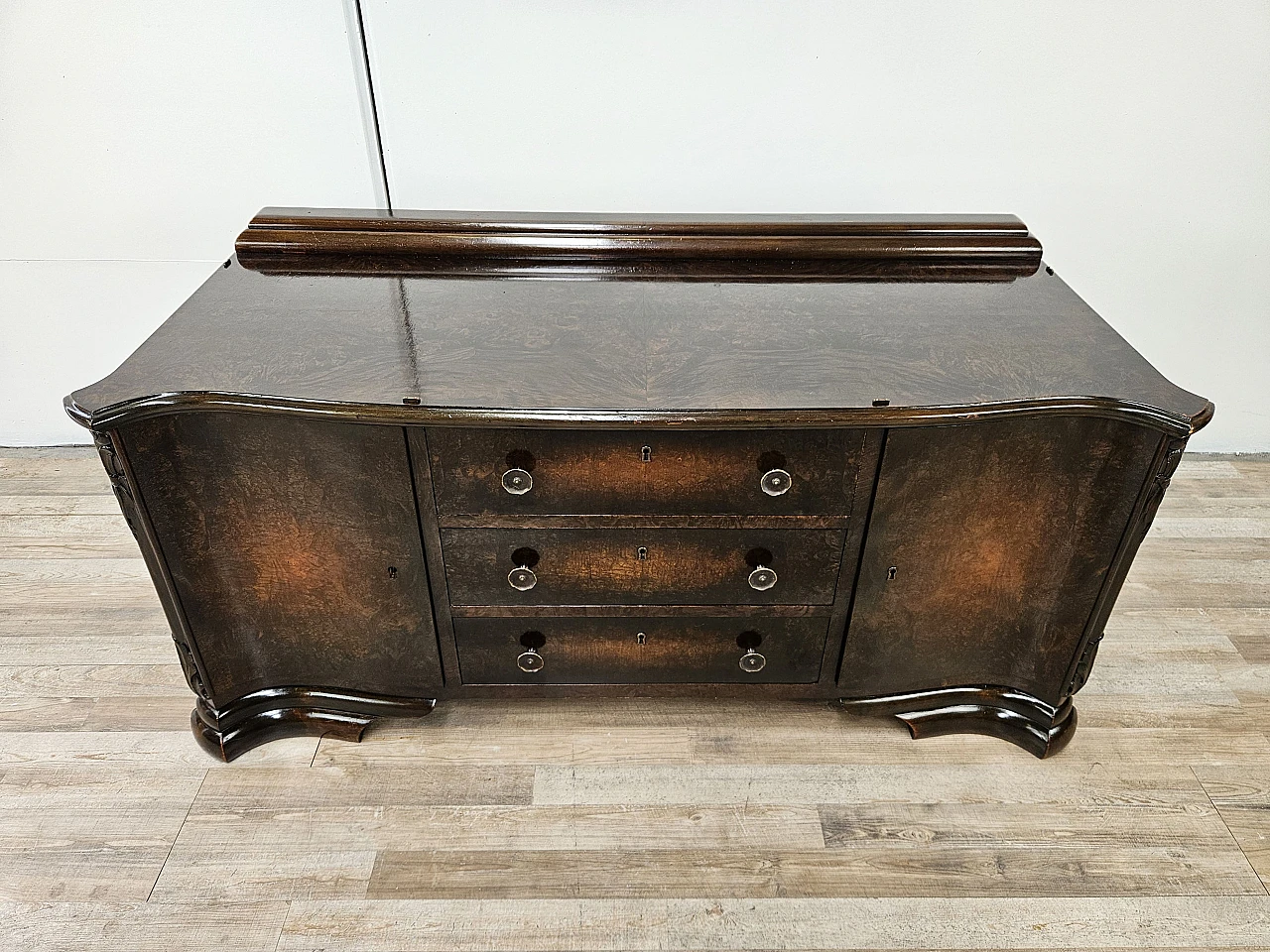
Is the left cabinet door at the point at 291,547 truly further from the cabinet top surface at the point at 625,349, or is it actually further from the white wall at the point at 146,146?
the white wall at the point at 146,146

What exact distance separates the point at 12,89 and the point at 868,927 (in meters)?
2.25

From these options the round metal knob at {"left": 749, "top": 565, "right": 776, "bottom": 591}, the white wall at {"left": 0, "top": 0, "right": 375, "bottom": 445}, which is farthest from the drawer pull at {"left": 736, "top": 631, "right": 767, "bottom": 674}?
the white wall at {"left": 0, "top": 0, "right": 375, "bottom": 445}

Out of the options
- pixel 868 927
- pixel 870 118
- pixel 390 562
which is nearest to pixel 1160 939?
pixel 868 927

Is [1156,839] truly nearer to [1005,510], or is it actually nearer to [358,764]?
[1005,510]

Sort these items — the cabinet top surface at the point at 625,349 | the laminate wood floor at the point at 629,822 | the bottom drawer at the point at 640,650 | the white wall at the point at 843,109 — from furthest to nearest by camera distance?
the white wall at the point at 843,109 → the bottom drawer at the point at 640,650 → the laminate wood floor at the point at 629,822 → the cabinet top surface at the point at 625,349

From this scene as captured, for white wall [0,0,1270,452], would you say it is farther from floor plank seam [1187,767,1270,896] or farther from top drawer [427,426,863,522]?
floor plank seam [1187,767,1270,896]

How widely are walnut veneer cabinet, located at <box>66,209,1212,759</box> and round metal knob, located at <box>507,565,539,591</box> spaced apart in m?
0.02

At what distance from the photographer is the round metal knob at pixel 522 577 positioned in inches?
53.5

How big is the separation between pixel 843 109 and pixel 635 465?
941 mm

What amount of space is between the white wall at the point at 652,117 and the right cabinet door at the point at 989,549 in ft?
2.52

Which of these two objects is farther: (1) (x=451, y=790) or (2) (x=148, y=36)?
(2) (x=148, y=36)

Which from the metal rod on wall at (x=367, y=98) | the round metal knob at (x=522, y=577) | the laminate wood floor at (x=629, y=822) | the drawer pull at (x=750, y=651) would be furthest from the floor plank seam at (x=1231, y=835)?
the metal rod on wall at (x=367, y=98)

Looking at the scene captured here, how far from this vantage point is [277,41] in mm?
1678

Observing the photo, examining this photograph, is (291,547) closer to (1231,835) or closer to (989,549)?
(989,549)
